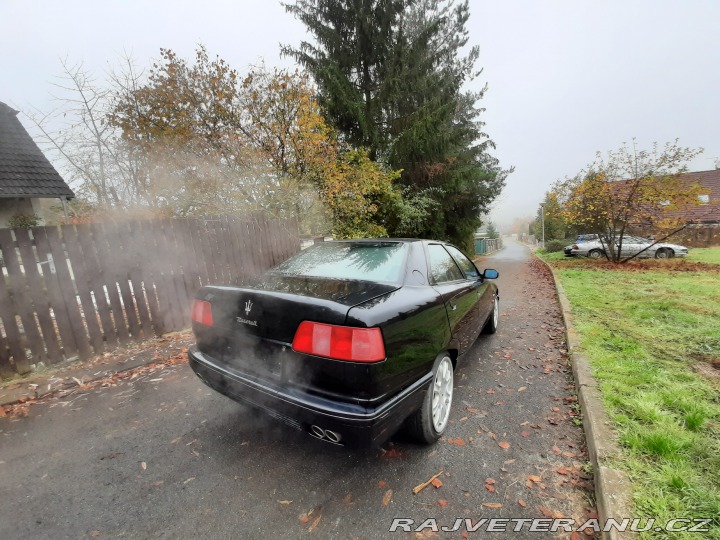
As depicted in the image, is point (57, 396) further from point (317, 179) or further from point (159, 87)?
point (159, 87)

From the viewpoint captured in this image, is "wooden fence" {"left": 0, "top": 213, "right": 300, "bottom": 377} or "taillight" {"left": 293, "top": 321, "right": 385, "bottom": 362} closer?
"taillight" {"left": 293, "top": 321, "right": 385, "bottom": 362}

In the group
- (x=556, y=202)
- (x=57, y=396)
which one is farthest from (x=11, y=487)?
(x=556, y=202)

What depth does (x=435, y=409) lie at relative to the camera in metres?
2.35

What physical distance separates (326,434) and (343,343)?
1.70ft

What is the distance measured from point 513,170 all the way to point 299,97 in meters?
14.2

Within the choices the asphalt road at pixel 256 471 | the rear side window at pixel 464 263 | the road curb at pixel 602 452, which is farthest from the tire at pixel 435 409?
the rear side window at pixel 464 263

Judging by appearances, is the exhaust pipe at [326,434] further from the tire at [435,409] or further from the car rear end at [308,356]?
the tire at [435,409]

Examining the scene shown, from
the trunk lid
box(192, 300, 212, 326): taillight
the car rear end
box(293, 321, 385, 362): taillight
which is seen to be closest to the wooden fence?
box(192, 300, 212, 326): taillight

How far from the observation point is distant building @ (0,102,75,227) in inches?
327

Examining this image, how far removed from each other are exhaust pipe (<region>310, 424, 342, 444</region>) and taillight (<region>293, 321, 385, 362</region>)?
1.31 feet

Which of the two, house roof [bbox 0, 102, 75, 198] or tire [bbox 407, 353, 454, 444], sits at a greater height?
house roof [bbox 0, 102, 75, 198]

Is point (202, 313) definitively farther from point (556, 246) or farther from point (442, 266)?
point (556, 246)

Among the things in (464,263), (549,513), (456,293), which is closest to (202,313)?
(456,293)

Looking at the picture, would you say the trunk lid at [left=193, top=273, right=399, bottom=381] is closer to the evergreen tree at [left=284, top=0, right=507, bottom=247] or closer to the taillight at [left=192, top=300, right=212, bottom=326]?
the taillight at [left=192, top=300, right=212, bottom=326]
